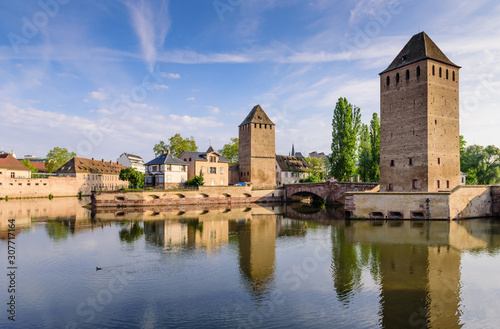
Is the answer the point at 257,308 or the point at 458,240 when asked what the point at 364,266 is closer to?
the point at 257,308

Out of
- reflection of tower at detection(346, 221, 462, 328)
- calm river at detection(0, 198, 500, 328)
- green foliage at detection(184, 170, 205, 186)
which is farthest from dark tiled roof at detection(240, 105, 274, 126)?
calm river at detection(0, 198, 500, 328)

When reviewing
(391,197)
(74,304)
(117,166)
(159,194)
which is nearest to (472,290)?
(74,304)

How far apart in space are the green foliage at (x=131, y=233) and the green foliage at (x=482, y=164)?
151 ft

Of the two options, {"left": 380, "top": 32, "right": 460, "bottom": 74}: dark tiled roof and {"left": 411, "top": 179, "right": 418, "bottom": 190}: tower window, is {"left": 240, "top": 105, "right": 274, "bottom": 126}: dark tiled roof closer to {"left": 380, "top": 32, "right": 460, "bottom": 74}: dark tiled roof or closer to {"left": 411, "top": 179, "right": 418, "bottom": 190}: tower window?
{"left": 380, "top": 32, "right": 460, "bottom": 74}: dark tiled roof

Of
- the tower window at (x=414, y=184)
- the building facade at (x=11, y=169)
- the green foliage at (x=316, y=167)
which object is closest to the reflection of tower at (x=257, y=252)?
the tower window at (x=414, y=184)

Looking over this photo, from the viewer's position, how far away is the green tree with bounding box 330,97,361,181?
47.6 meters

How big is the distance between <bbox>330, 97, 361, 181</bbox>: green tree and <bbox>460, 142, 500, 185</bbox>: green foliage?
16462 mm

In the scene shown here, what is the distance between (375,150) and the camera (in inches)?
1870

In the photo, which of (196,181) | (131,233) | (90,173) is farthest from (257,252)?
(90,173)

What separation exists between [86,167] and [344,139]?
5491 centimetres

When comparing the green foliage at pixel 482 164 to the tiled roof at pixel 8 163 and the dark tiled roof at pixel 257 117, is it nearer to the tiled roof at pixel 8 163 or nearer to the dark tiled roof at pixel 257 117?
the dark tiled roof at pixel 257 117

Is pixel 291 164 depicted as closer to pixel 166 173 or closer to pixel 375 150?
pixel 375 150

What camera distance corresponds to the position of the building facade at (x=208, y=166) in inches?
2223

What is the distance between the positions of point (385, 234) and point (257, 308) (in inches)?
629
